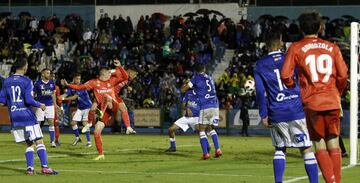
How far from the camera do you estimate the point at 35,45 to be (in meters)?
49.7

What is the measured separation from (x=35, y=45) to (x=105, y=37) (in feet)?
14.2

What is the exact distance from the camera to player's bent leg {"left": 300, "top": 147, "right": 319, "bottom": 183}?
12.6 meters

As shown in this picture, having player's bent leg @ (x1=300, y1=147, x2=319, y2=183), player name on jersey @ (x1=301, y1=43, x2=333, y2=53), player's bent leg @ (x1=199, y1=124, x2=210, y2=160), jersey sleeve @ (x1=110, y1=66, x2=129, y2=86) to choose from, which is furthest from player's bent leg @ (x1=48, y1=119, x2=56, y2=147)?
player name on jersey @ (x1=301, y1=43, x2=333, y2=53)

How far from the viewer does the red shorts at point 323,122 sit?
38.7 feet

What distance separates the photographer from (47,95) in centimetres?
2738

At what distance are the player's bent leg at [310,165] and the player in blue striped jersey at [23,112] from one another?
20.6 ft

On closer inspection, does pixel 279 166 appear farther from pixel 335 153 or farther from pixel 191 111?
pixel 191 111

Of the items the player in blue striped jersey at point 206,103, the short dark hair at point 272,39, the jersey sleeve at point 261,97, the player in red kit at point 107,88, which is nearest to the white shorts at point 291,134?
the jersey sleeve at point 261,97

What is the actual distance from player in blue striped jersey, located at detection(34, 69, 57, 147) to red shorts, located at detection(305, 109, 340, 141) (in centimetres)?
1634

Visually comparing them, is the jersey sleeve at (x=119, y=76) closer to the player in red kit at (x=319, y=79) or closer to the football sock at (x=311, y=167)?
the football sock at (x=311, y=167)

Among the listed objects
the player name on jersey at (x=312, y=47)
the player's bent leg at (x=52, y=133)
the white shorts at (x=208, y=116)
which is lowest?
the player's bent leg at (x=52, y=133)

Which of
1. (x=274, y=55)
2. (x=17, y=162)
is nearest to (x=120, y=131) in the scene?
(x=17, y=162)

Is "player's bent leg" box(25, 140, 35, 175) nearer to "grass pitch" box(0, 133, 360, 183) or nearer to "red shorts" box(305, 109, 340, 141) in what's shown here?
"grass pitch" box(0, 133, 360, 183)

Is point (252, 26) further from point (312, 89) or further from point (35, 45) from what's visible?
point (312, 89)
